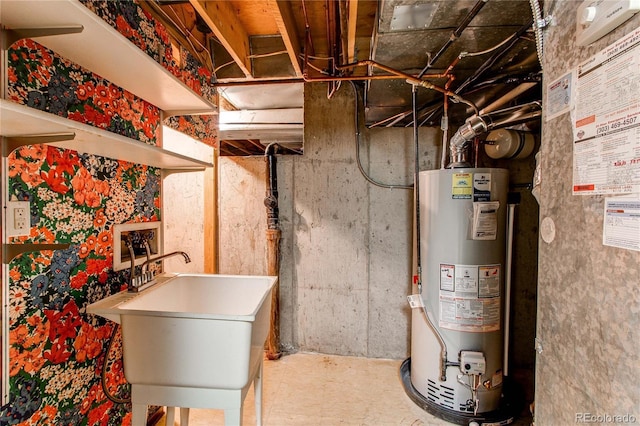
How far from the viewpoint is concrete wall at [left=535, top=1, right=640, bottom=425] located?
0.67 m

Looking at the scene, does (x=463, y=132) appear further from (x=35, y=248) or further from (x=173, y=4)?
(x=35, y=248)

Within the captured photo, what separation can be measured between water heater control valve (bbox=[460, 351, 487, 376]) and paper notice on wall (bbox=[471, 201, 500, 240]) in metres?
0.70

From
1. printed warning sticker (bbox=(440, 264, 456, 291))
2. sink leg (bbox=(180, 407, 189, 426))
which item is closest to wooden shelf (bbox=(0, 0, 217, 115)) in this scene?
sink leg (bbox=(180, 407, 189, 426))

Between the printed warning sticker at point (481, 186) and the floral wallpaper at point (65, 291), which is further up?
the printed warning sticker at point (481, 186)

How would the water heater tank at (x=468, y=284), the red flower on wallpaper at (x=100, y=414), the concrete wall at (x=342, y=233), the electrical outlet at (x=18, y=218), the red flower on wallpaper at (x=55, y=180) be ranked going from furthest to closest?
1. the concrete wall at (x=342, y=233)
2. the water heater tank at (x=468, y=284)
3. the red flower on wallpaper at (x=100, y=414)
4. the red flower on wallpaper at (x=55, y=180)
5. the electrical outlet at (x=18, y=218)

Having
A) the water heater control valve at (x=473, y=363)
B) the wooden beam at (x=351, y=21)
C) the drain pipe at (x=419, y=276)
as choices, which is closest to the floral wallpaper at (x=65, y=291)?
the wooden beam at (x=351, y=21)

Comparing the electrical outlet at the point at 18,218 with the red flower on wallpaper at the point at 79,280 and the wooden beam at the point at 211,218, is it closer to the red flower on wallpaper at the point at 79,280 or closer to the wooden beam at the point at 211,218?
the red flower on wallpaper at the point at 79,280

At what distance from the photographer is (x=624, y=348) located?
0.68 meters

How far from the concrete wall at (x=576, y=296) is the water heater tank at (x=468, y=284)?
0.73m

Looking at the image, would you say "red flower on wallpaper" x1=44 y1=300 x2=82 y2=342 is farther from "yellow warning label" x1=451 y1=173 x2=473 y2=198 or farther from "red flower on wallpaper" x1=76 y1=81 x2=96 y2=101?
"yellow warning label" x1=451 y1=173 x2=473 y2=198

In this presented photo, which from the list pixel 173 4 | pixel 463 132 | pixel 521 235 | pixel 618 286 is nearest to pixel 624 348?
pixel 618 286

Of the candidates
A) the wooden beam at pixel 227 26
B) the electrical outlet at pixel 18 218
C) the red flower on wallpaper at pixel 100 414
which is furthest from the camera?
the wooden beam at pixel 227 26

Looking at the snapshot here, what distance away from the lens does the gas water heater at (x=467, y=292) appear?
1.69 m

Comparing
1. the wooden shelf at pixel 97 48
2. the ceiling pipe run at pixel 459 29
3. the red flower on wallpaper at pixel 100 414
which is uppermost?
the ceiling pipe run at pixel 459 29
